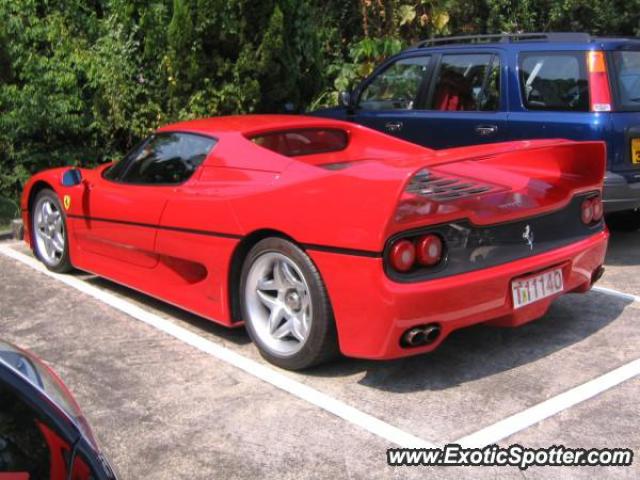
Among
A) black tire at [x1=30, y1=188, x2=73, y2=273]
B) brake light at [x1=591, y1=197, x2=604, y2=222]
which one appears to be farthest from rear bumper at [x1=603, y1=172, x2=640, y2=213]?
black tire at [x1=30, y1=188, x2=73, y2=273]

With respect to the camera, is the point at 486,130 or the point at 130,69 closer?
the point at 486,130

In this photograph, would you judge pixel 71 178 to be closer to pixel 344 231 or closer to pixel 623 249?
pixel 344 231

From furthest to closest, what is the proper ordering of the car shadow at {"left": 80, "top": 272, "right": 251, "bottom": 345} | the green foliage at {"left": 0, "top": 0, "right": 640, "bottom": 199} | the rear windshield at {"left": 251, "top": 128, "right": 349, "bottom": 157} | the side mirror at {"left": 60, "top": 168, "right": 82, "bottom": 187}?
1. the green foliage at {"left": 0, "top": 0, "right": 640, "bottom": 199}
2. the side mirror at {"left": 60, "top": 168, "right": 82, "bottom": 187}
3. the rear windshield at {"left": 251, "top": 128, "right": 349, "bottom": 157}
4. the car shadow at {"left": 80, "top": 272, "right": 251, "bottom": 345}

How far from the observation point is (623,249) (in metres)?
6.66

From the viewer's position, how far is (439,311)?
3.54 metres

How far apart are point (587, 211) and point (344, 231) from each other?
1.67 meters

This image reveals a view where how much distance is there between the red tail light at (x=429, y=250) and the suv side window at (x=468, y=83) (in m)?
3.16

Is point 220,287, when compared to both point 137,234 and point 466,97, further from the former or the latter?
point 466,97

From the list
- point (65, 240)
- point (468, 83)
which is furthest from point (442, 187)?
point (65, 240)

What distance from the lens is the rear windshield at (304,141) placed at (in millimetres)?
4844

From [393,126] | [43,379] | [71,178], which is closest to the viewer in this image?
[43,379]

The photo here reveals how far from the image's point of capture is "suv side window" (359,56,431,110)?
711 cm

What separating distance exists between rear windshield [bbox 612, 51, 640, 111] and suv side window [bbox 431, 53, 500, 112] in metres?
0.95

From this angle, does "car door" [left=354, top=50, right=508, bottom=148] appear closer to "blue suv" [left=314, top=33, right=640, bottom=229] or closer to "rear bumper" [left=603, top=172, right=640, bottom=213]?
"blue suv" [left=314, top=33, right=640, bottom=229]
